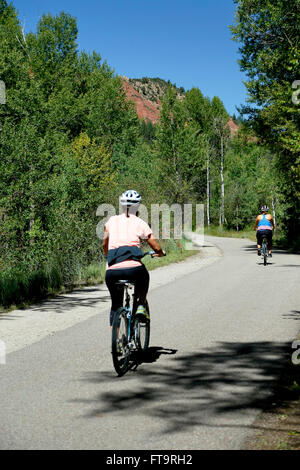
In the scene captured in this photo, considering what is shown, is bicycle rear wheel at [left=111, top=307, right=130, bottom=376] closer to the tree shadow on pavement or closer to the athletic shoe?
the tree shadow on pavement

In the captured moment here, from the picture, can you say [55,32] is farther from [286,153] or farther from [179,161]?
[286,153]

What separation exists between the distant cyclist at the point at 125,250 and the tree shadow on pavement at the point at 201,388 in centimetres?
91

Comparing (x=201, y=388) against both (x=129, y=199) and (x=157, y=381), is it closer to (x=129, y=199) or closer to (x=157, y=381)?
(x=157, y=381)

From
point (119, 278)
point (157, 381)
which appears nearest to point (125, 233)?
point (119, 278)

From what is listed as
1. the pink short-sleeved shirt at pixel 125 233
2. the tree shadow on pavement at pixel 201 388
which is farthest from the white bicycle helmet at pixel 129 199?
the tree shadow on pavement at pixel 201 388

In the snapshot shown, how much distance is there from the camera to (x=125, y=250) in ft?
18.7

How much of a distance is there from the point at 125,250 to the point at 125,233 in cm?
21

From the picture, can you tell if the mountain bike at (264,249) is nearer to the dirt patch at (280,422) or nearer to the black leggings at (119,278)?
the black leggings at (119,278)

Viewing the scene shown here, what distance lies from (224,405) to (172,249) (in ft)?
73.3

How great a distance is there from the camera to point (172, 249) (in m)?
26.9

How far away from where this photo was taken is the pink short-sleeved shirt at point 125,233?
5.74 metres

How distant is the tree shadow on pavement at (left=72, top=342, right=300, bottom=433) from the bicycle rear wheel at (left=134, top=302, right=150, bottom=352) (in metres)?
0.36

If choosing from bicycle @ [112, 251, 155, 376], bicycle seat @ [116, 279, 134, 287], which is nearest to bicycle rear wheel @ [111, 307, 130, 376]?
bicycle @ [112, 251, 155, 376]

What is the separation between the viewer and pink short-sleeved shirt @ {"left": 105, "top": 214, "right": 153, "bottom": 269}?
5.74 m
